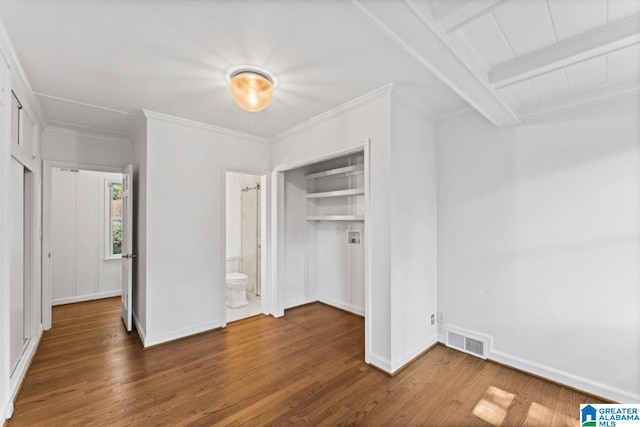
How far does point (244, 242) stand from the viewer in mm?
5371

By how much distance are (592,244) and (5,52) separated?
14.8 feet

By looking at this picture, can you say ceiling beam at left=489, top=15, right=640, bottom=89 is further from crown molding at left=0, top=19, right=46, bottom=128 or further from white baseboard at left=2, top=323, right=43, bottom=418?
white baseboard at left=2, top=323, right=43, bottom=418

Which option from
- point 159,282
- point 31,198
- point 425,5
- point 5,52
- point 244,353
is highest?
point 5,52

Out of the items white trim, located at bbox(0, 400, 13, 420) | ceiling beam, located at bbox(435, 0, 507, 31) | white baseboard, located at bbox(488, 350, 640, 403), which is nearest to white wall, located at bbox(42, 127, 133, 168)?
white trim, located at bbox(0, 400, 13, 420)

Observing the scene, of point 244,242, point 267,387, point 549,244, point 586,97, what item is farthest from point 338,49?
point 244,242

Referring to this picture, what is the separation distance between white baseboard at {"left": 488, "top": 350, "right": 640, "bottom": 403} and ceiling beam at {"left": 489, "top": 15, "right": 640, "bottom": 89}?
239 cm

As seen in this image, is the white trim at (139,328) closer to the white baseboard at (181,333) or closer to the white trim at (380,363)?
the white baseboard at (181,333)

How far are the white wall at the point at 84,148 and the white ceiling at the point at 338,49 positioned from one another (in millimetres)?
1043

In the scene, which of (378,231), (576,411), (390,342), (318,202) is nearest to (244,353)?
(390,342)

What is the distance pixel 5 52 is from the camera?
6.28 feet

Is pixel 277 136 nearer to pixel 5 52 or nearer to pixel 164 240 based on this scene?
pixel 164 240

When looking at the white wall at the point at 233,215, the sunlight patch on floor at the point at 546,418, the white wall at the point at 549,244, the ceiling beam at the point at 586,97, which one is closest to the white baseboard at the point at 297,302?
the white wall at the point at 233,215

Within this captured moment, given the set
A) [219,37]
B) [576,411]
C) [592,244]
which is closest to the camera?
[219,37]

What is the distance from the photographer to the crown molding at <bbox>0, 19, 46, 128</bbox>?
1828mm
